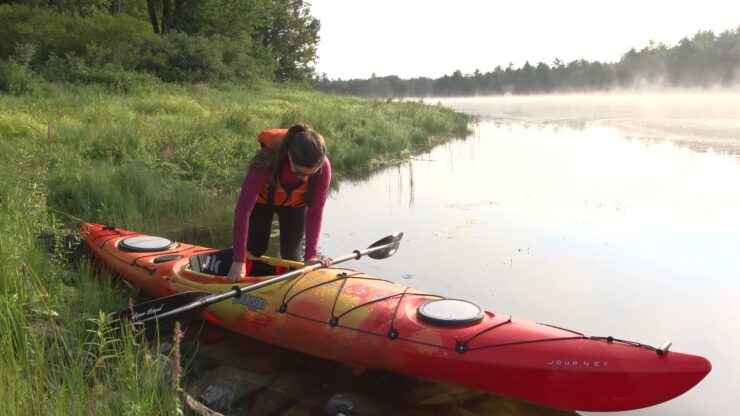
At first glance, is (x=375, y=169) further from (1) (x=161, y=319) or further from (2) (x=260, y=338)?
(1) (x=161, y=319)

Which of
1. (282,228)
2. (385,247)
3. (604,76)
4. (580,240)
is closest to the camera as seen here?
(282,228)

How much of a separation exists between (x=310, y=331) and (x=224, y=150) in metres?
5.71

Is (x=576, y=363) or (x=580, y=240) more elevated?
(x=576, y=363)

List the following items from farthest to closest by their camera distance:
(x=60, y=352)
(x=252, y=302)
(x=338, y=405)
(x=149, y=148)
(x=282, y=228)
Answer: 1. (x=149, y=148)
2. (x=282, y=228)
3. (x=252, y=302)
4. (x=338, y=405)
5. (x=60, y=352)

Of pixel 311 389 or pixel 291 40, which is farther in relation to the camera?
pixel 291 40

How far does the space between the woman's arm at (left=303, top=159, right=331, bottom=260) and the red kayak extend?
0.53ft

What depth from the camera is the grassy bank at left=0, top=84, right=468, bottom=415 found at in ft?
7.39

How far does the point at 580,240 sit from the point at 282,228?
11.4 feet

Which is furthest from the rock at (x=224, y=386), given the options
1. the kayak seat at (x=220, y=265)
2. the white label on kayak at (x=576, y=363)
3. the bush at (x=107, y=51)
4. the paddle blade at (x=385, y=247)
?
the bush at (x=107, y=51)

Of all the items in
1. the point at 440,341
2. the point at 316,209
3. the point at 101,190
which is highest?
the point at 316,209

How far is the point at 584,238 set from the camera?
6.31 metres

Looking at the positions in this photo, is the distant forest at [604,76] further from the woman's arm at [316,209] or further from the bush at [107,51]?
the woman's arm at [316,209]

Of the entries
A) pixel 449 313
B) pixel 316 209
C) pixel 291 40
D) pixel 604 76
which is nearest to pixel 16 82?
pixel 316 209

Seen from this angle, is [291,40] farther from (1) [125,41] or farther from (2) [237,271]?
(2) [237,271]
